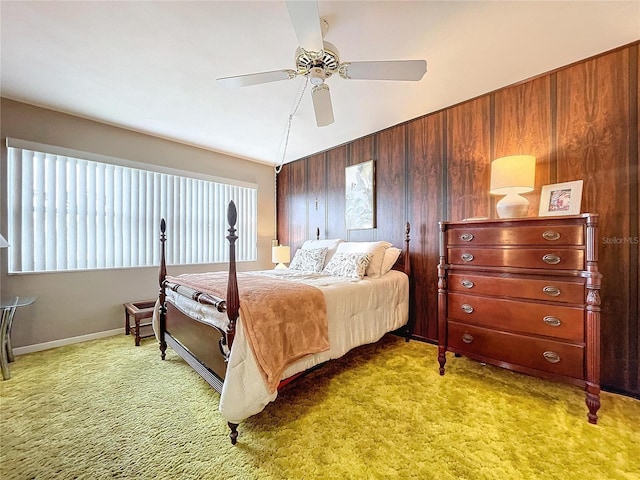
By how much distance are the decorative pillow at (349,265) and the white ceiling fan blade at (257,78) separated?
176 centimetres

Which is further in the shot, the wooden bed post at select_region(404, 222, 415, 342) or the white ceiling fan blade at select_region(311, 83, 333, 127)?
the wooden bed post at select_region(404, 222, 415, 342)

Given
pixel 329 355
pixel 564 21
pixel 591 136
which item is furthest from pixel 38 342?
pixel 591 136

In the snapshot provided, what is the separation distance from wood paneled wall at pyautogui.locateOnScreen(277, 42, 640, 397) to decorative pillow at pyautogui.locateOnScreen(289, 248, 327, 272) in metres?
0.72

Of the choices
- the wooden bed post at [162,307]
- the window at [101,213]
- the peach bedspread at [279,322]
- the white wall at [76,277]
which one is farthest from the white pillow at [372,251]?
the white wall at [76,277]

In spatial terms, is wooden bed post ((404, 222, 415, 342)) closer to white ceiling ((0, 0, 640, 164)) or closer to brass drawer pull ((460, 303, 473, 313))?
brass drawer pull ((460, 303, 473, 313))

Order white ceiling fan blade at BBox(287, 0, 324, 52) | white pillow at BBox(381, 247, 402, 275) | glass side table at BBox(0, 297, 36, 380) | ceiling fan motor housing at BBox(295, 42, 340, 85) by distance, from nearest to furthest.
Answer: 1. white ceiling fan blade at BBox(287, 0, 324, 52)
2. ceiling fan motor housing at BBox(295, 42, 340, 85)
3. glass side table at BBox(0, 297, 36, 380)
4. white pillow at BBox(381, 247, 402, 275)

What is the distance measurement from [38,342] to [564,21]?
5334 mm

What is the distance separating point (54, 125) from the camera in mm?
2904

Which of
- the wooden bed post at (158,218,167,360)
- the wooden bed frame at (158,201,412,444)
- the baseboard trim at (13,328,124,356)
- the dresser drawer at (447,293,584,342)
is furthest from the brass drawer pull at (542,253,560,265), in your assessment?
the baseboard trim at (13,328,124,356)

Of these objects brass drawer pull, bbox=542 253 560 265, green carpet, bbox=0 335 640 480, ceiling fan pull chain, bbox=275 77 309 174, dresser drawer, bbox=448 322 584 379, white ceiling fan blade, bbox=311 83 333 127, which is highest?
ceiling fan pull chain, bbox=275 77 309 174

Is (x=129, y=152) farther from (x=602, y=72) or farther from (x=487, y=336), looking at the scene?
(x=602, y=72)

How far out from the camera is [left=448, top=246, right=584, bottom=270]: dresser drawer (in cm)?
175

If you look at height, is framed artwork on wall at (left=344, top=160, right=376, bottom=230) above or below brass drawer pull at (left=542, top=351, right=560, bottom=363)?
above

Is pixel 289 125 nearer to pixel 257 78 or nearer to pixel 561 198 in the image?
pixel 257 78
